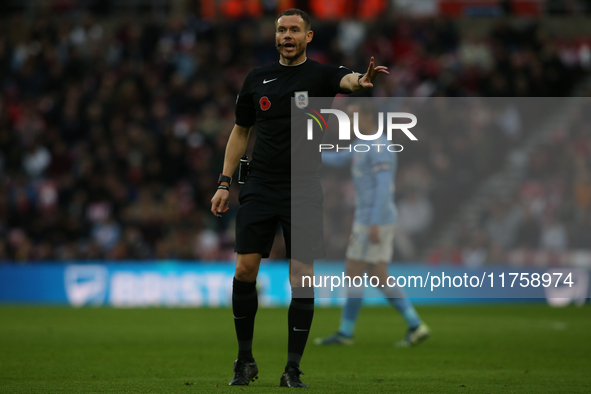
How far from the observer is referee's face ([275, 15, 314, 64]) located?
5617 mm

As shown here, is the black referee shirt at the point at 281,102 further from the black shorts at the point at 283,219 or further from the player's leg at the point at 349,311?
the player's leg at the point at 349,311

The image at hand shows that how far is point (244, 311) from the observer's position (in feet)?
19.2

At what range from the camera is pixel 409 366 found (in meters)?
7.08

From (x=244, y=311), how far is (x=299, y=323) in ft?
1.23

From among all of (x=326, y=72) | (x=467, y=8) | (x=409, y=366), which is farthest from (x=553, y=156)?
(x=326, y=72)

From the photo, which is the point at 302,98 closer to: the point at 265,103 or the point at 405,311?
the point at 265,103

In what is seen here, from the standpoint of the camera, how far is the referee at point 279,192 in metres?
5.67

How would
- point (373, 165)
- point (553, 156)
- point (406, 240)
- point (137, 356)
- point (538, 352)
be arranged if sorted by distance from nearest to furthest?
point (137, 356), point (538, 352), point (373, 165), point (406, 240), point (553, 156)

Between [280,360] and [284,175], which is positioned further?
[280,360]

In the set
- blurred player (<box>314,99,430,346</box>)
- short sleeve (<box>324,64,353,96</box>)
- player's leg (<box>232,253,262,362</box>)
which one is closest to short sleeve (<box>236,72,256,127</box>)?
short sleeve (<box>324,64,353,96</box>)

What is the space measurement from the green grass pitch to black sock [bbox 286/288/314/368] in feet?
0.90

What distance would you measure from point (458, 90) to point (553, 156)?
2.97 meters

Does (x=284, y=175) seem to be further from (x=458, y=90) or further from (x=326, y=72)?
(x=458, y=90)

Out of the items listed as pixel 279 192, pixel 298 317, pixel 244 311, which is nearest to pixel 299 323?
pixel 298 317
